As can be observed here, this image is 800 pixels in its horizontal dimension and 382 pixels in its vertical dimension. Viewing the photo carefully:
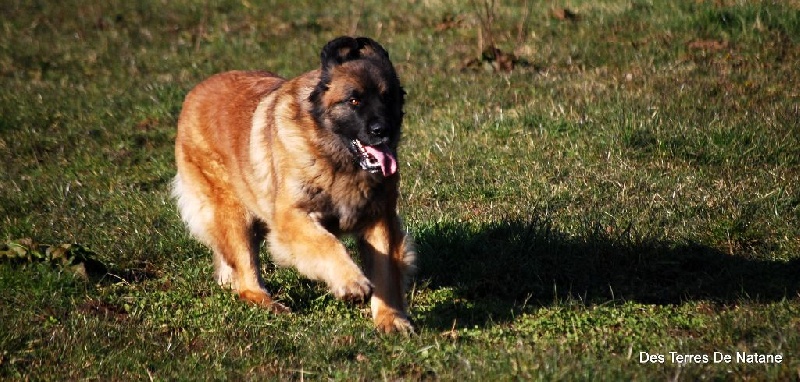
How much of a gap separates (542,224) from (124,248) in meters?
2.98

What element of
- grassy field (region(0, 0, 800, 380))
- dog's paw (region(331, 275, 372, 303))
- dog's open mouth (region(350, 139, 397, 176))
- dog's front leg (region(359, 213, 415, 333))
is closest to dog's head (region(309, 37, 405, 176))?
dog's open mouth (region(350, 139, 397, 176))

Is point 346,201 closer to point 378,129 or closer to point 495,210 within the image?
point 378,129

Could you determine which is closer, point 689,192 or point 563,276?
point 563,276

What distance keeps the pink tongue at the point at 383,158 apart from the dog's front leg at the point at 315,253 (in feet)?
1.62

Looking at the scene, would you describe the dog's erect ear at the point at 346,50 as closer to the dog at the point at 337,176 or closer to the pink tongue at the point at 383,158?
the dog at the point at 337,176

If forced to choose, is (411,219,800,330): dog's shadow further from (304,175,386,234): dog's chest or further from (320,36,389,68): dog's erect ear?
(320,36,389,68): dog's erect ear

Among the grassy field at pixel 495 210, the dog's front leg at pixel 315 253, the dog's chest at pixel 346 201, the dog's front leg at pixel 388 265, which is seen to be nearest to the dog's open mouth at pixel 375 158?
the dog's chest at pixel 346 201

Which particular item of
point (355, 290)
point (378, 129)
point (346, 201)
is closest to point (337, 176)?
point (346, 201)

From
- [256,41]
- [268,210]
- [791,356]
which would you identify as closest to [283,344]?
[268,210]

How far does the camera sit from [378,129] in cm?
549

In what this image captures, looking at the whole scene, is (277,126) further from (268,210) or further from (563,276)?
(563,276)

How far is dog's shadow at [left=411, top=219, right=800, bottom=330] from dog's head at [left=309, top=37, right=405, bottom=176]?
1075 millimetres

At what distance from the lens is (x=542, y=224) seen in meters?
6.79

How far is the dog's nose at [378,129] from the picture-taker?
5484 mm
